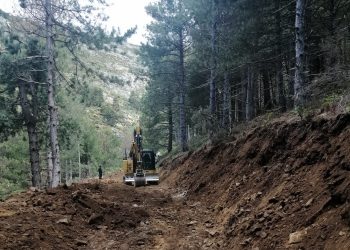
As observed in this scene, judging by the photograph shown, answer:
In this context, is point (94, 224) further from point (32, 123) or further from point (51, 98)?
point (32, 123)

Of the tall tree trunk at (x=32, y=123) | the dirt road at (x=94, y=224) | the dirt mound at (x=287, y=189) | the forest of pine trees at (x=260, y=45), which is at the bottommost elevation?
the dirt road at (x=94, y=224)

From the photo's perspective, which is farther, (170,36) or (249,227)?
(170,36)

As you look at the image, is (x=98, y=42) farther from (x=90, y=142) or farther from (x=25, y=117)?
(x=90, y=142)

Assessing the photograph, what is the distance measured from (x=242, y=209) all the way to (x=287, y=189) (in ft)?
4.56

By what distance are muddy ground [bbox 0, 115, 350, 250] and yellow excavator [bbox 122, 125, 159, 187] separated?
5.96 metres

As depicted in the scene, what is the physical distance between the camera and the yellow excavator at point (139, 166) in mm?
19594

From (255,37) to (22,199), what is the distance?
1400 centimetres

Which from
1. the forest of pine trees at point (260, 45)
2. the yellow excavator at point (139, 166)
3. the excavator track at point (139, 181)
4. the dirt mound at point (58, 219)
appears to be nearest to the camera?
the dirt mound at point (58, 219)

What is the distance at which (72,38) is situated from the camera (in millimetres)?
17172

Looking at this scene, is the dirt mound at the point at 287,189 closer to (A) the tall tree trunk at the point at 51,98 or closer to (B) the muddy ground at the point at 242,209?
(B) the muddy ground at the point at 242,209

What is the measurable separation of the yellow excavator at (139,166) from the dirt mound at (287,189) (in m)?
6.66

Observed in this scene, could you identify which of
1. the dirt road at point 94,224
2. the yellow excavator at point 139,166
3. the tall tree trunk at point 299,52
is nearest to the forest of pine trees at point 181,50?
the tall tree trunk at point 299,52

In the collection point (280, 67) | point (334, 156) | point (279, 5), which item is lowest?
point (334, 156)

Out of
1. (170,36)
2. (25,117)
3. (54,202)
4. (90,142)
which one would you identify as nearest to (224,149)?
(54,202)
